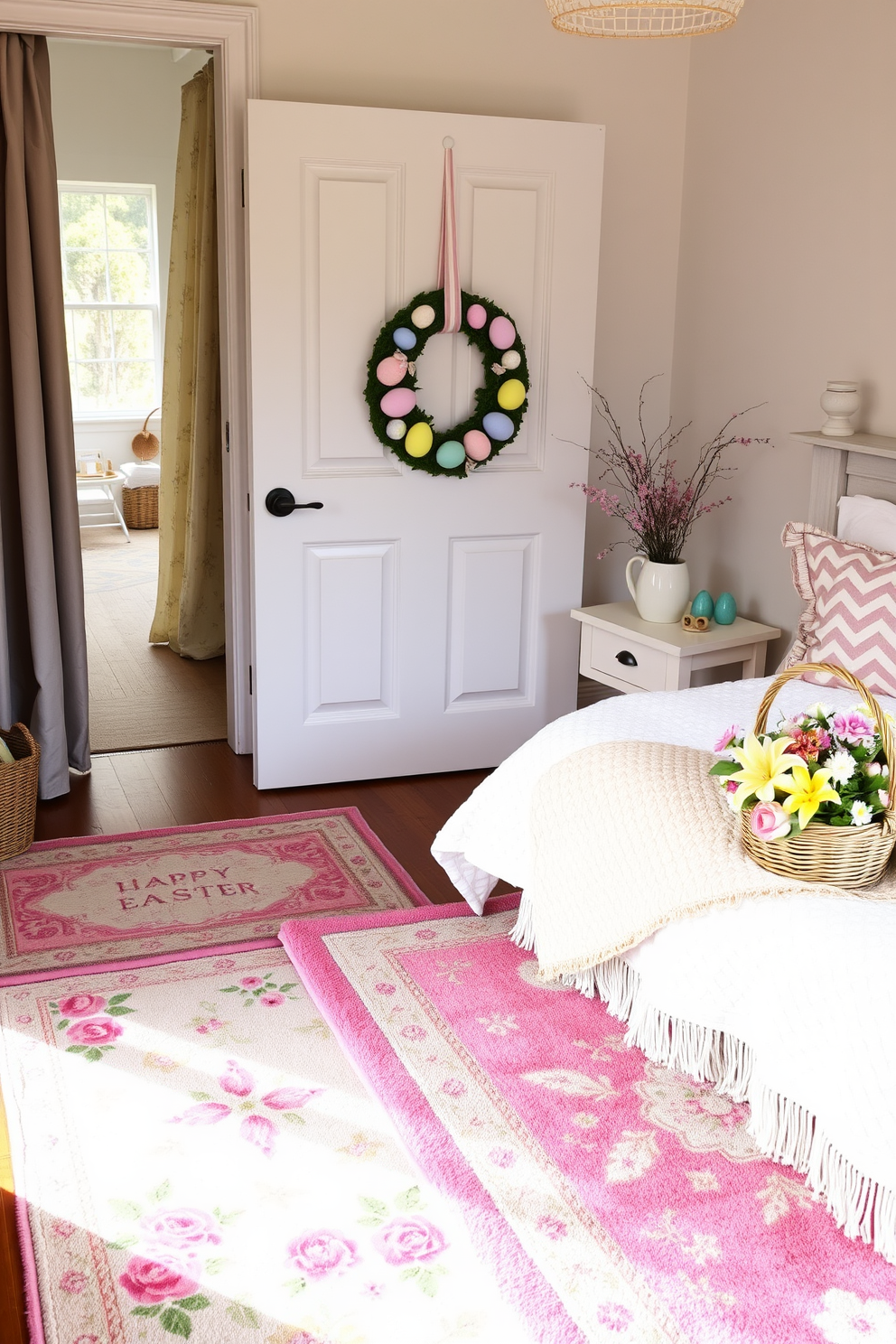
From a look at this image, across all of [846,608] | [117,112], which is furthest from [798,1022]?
[117,112]

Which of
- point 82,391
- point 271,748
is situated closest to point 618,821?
point 271,748

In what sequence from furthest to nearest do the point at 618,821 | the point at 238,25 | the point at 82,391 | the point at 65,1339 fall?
the point at 82,391
the point at 238,25
the point at 618,821
the point at 65,1339

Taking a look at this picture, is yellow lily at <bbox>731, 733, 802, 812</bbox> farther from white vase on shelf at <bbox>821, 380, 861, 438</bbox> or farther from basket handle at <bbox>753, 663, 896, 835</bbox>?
white vase on shelf at <bbox>821, 380, 861, 438</bbox>

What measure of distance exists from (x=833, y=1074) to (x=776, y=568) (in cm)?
225

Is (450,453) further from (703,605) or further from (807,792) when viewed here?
(807,792)

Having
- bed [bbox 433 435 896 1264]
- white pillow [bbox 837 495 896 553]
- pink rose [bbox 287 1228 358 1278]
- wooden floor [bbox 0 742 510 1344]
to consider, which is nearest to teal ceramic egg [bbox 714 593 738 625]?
white pillow [bbox 837 495 896 553]

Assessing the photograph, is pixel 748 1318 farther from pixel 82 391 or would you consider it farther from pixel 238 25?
pixel 82 391

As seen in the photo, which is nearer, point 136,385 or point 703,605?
point 703,605

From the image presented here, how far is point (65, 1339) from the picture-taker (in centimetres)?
181

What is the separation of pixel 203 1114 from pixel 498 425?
2.25m

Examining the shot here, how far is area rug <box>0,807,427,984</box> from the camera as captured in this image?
292 centimetres

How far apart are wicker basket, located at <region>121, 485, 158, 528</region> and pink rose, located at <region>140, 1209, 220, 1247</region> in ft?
22.8

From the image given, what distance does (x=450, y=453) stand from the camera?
3754 mm

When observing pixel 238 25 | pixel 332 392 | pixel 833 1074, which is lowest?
pixel 833 1074
